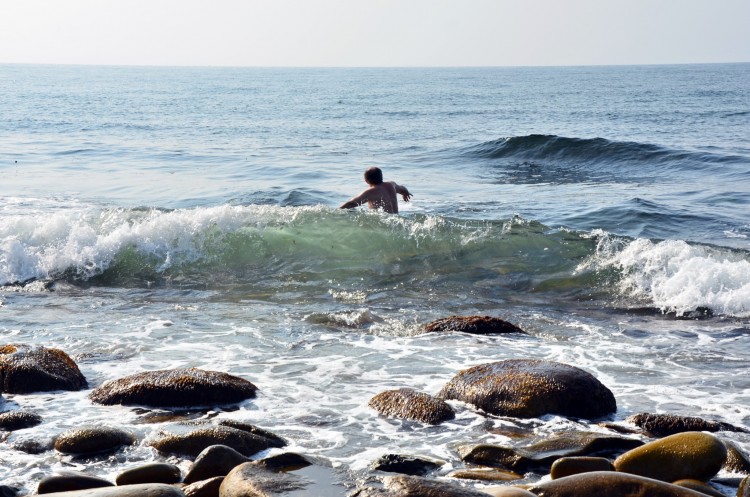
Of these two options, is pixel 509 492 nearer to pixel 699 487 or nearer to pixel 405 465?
pixel 405 465

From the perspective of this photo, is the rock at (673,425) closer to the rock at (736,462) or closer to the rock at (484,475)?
the rock at (736,462)

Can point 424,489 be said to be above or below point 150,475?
above

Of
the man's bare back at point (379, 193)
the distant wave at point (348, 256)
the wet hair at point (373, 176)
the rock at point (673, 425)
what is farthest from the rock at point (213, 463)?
the wet hair at point (373, 176)

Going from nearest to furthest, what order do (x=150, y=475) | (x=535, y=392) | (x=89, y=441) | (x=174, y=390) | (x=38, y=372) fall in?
(x=150, y=475) < (x=89, y=441) < (x=535, y=392) < (x=174, y=390) < (x=38, y=372)

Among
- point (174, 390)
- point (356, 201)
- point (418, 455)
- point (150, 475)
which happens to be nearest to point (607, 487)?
point (418, 455)

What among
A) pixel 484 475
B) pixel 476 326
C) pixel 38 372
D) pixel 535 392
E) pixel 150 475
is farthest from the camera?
pixel 476 326

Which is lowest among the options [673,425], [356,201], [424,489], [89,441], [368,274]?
[368,274]

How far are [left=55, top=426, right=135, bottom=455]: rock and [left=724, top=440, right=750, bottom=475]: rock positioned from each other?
13.4 feet

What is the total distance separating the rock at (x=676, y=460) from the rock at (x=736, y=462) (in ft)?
0.41

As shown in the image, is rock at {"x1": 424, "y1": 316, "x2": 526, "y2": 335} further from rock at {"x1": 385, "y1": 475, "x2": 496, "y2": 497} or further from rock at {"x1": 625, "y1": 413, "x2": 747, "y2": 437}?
rock at {"x1": 385, "y1": 475, "x2": 496, "y2": 497}

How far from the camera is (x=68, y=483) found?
5023mm

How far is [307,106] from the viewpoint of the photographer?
46375mm

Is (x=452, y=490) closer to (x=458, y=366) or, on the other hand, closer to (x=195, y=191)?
(x=458, y=366)

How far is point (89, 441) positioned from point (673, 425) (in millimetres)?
4199
